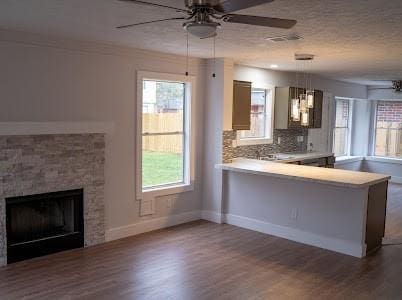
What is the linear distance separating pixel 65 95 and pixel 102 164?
92 cm

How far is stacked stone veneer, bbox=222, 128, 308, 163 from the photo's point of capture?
5848mm

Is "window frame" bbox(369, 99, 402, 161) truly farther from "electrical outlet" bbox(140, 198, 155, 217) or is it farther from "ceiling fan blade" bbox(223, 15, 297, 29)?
"ceiling fan blade" bbox(223, 15, 297, 29)

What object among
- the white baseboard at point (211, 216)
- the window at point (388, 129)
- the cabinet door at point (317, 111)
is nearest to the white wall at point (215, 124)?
the white baseboard at point (211, 216)

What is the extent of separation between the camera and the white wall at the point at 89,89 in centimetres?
409

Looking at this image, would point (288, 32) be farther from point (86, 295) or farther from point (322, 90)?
point (322, 90)

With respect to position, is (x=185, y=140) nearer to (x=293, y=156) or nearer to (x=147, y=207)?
(x=147, y=207)

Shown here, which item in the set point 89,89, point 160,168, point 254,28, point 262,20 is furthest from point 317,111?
point 262,20

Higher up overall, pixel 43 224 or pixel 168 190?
pixel 168 190

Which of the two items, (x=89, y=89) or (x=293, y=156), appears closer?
(x=89, y=89)

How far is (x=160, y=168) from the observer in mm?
5645

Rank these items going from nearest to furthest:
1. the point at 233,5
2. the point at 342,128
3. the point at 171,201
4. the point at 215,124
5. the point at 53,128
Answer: the point at 233,5, the point at 53,128, the point at 171,201, the point at 215,124, the point at 342,128

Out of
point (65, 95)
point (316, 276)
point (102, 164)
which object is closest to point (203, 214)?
point (102, 164)

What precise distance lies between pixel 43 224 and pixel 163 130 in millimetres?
1977

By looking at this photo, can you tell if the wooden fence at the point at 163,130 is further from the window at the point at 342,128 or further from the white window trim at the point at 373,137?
the white window trim at the point at 373,137
